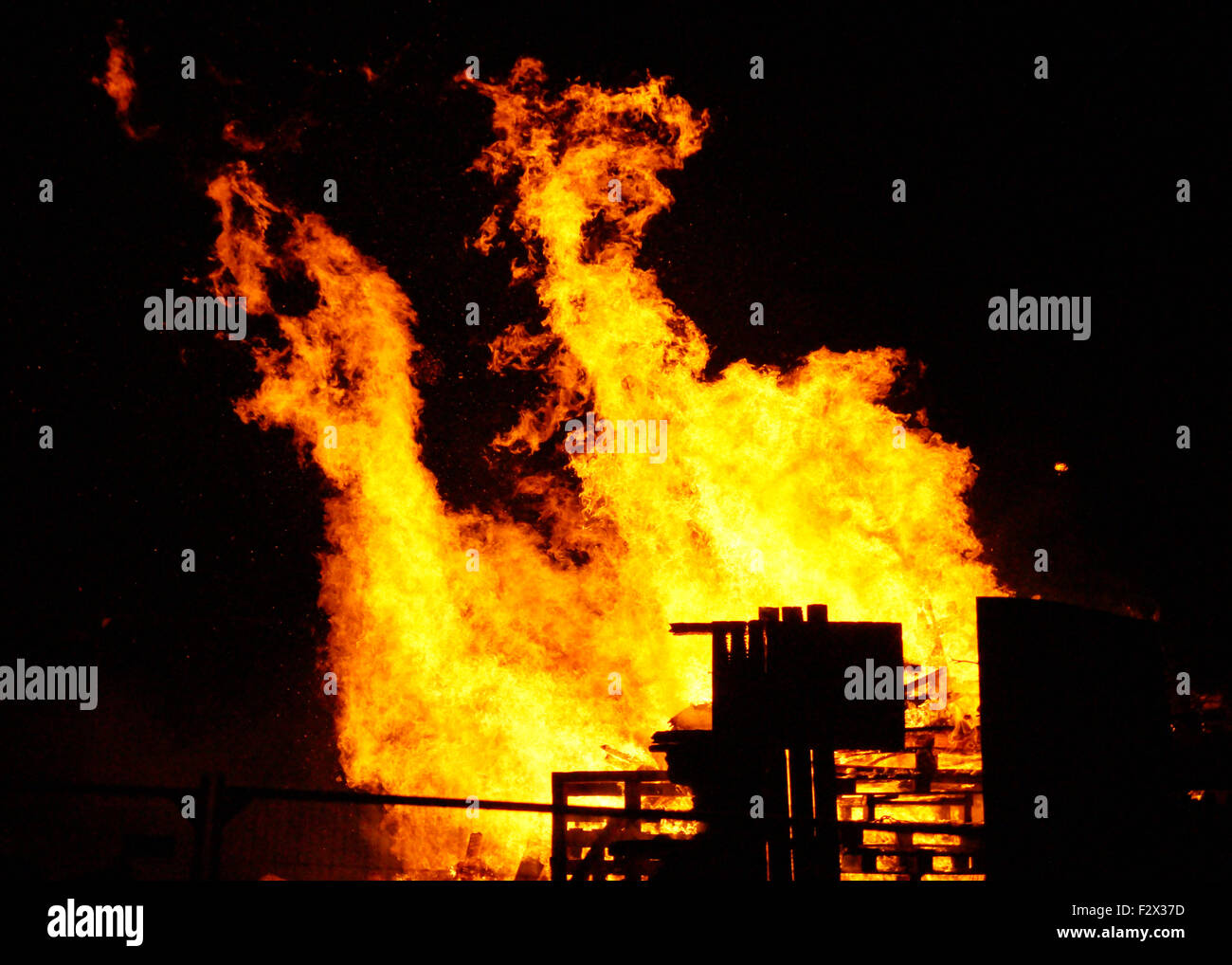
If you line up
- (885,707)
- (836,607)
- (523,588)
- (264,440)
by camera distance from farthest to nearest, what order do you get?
1. (264,440)
2. (523,588)
3. (836,607)
4. (885,707)

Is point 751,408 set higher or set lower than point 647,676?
higher

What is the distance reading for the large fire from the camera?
13727 millimetres

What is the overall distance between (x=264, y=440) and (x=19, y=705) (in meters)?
6.00

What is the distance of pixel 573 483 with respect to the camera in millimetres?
15680

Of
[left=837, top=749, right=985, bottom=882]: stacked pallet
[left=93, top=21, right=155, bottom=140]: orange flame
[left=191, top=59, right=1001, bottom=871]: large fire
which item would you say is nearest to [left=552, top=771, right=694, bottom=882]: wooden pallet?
[left=837, top=749, right=985, bottom=882]: stacked pallet

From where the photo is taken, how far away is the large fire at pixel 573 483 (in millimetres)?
13727

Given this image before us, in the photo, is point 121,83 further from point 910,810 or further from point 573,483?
point 910,810

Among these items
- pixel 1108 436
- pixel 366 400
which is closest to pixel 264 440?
pixel 366 400

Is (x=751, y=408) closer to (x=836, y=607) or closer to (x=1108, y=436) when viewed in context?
(x=836, y=607)

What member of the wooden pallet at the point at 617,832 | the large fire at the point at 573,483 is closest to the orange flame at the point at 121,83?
the large fire at the point at 573,483

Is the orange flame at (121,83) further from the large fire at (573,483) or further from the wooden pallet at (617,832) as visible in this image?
the wooden pallet at (617,832)

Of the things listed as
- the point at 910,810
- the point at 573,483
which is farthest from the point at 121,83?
the point at 910,810

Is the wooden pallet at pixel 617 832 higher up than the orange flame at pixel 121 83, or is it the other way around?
the orange flame at pixel 121 83
